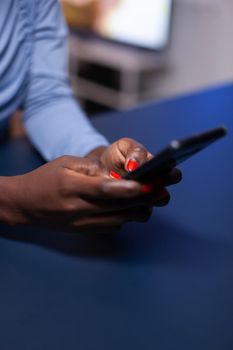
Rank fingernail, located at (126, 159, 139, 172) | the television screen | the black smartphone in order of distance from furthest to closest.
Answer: the television screen → fingernail, located at (126, 159, 139, 172) → the black smartphone

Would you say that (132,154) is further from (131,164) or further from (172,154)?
(172,154)

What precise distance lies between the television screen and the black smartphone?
1.69 meters

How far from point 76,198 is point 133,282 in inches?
4.4

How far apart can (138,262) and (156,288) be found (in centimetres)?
5

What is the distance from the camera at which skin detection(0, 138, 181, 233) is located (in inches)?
19.8

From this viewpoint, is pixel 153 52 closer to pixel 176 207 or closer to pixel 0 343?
pixel 176 207

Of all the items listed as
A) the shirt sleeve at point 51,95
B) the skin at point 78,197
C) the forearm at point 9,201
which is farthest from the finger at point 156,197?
the shirt sleeve at point 51,95

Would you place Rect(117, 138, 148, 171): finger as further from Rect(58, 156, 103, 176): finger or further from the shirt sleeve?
the shirt sleeve

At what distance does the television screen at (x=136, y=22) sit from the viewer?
6.84 ft

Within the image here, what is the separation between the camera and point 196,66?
230 centimetres

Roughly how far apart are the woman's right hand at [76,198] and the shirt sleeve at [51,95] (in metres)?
0.24

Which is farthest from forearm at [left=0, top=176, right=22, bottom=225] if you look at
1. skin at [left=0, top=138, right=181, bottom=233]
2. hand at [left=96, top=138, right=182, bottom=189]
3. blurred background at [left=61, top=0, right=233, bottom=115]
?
blurred background at [left=61, top=0, right=233, bottom=115]

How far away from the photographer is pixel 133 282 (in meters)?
0.53

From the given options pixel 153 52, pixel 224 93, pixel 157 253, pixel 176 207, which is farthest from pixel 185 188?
pixel 153 52
